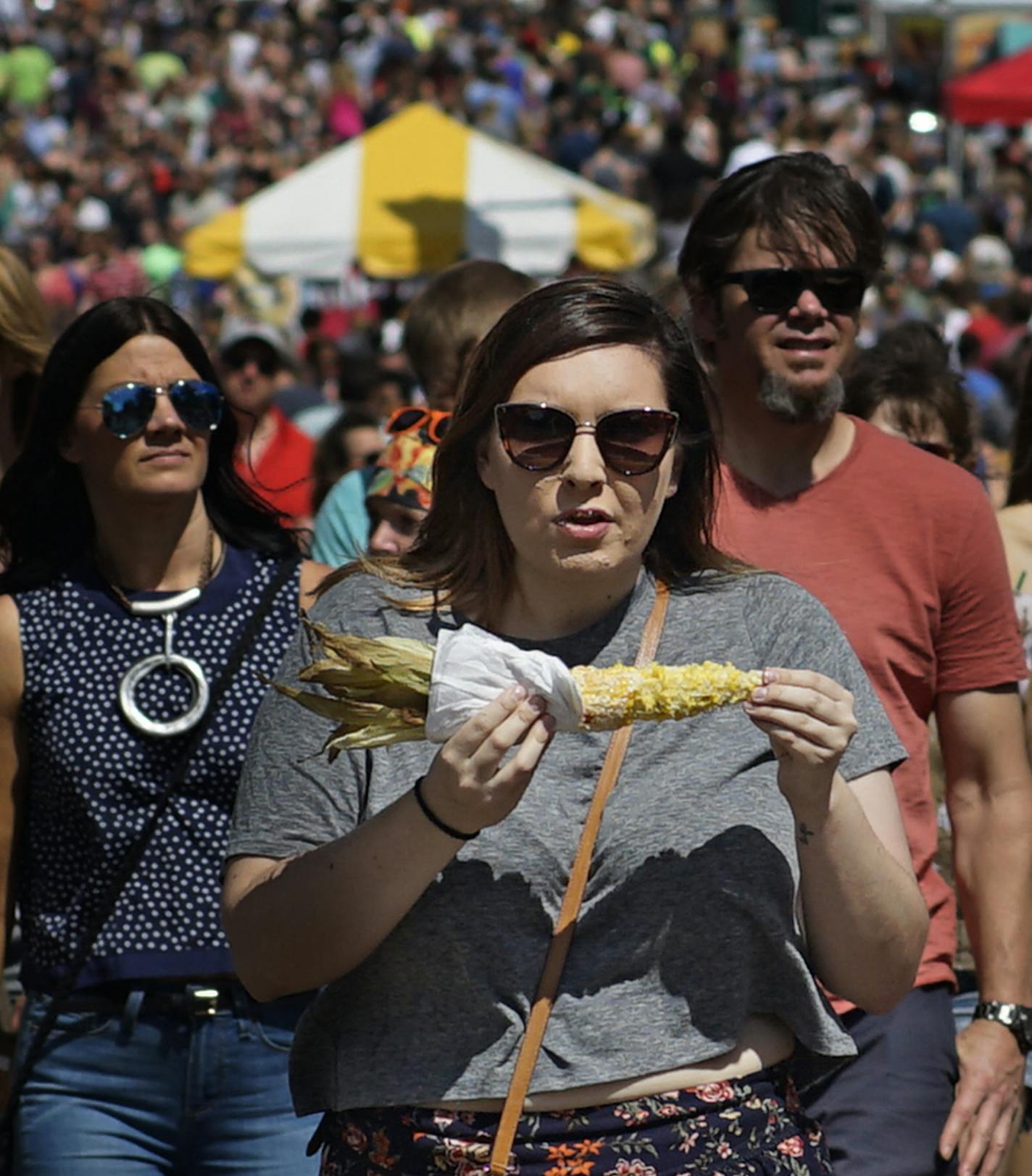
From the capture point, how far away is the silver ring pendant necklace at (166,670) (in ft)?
12.4

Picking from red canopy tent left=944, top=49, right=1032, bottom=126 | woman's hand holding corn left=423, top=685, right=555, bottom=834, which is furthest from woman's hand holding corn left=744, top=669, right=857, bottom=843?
red canopy tent left=944, top=49, right=1032, bottom=126

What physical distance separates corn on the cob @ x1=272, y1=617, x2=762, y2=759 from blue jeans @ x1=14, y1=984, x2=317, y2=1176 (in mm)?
1065

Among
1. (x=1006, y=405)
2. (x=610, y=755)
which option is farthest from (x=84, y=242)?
(x=610, y=755)

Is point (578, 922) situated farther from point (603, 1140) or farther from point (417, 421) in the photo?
point (417, 421)

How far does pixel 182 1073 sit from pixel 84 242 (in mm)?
18040

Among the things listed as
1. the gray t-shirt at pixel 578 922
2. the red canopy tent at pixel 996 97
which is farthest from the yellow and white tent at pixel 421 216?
the gray t-shirt at pixel 578 922

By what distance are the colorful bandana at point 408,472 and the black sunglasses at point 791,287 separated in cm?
99

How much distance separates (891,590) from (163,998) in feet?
4.80

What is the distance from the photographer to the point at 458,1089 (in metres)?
2.69

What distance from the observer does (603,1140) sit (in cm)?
269

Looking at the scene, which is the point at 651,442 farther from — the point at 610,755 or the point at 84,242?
the point at 84,242

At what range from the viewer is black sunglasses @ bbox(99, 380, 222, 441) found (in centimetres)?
397

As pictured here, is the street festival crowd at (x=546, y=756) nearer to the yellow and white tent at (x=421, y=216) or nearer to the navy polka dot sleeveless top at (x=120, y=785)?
the navy polka dot sleeveless top at (x=120, y=785)

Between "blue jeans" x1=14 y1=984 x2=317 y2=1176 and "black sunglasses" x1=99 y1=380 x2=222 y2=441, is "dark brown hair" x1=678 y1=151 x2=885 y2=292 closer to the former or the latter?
"black sunglasses" x1=99 y1=380 x2=222 y2=441
